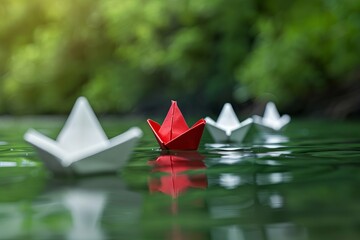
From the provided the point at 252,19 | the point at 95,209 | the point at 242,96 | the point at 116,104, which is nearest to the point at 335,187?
the point at 95,209

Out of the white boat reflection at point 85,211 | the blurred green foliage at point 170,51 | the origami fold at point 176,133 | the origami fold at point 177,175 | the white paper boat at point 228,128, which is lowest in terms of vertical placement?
the white boat reflection at point 85,211

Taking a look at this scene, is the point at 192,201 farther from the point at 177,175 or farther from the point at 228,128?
the point at 228,128

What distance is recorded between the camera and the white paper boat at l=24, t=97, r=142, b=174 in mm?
3535

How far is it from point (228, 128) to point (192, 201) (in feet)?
12.4

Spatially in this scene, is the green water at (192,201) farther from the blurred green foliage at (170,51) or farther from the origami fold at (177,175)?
the blurred green foliage at (170,51)

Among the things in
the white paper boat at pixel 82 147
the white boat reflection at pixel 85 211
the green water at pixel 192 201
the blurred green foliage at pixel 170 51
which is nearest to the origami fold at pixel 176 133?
the green water at pixel 192 201

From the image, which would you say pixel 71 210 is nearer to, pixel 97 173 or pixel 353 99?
pixel 97 173

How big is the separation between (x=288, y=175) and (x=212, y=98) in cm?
1832

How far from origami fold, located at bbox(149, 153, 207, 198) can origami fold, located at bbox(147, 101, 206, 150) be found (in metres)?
0.13

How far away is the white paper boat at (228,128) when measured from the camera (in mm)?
6488

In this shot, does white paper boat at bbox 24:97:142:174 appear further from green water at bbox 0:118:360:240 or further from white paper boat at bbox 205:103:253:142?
white paper boat at bbox 205:103:253:142

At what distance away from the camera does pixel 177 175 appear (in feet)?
12.9

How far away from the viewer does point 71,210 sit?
2.77 metres

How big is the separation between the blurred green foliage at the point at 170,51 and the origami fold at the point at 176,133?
10.3 m
